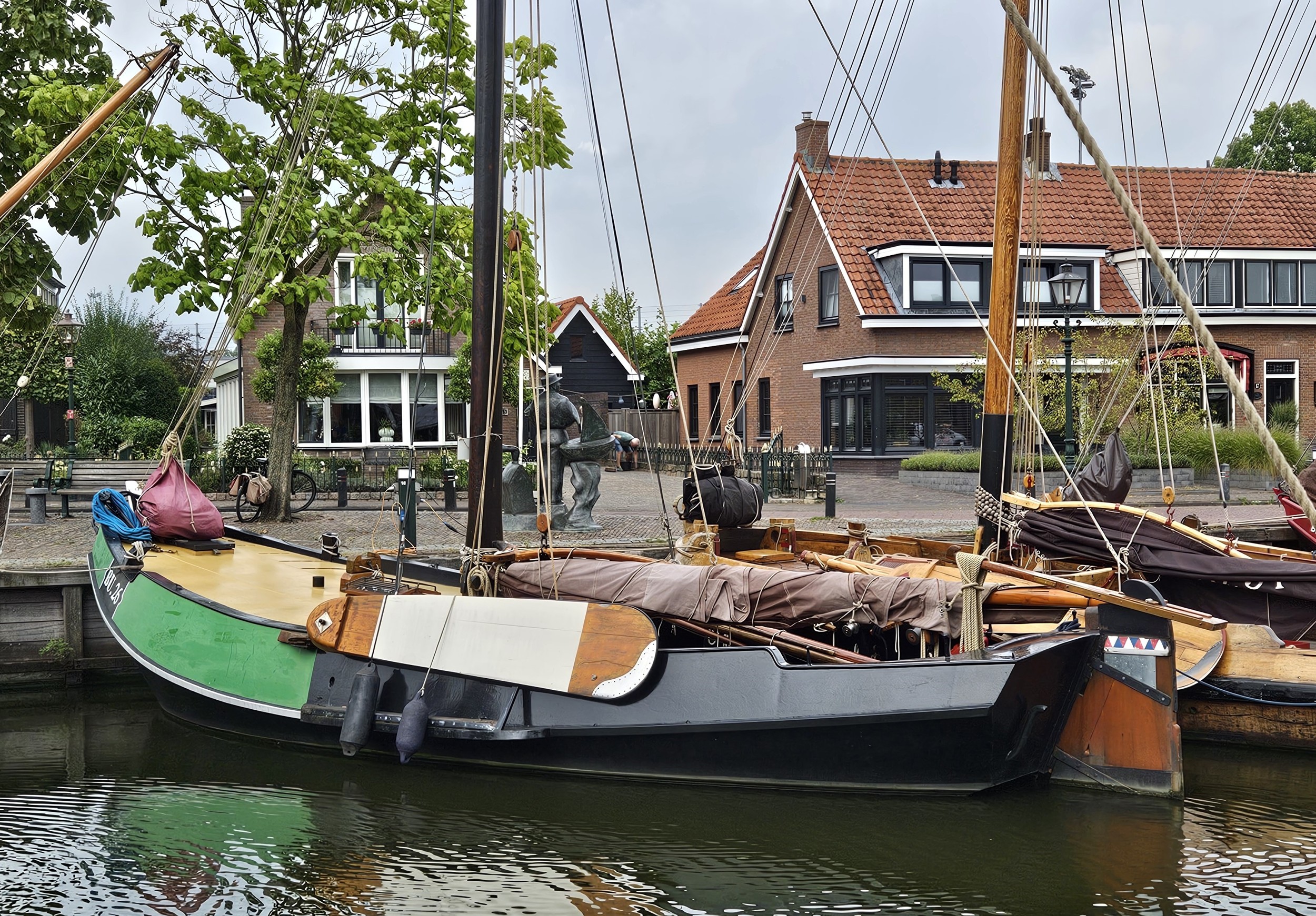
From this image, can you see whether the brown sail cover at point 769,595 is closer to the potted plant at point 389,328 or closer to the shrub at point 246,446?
the potted plant at point 389,328

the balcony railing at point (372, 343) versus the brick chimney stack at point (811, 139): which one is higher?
the brick chimney stack at point (811, 139)

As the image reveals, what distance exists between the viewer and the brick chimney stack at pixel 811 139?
31.9 meters

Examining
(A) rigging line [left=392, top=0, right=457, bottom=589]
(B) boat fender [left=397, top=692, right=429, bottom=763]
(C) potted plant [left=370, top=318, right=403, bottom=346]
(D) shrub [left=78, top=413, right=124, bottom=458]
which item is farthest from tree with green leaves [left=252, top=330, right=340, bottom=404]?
(B) boat fender [left=397, top=692, right=429, bottom=763]

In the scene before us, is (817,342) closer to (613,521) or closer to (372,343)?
(372,343)

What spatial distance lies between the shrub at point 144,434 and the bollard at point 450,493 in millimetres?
12366

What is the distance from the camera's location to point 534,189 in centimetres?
891

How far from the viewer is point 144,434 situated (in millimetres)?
29406

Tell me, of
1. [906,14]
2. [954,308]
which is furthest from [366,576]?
[954,308]

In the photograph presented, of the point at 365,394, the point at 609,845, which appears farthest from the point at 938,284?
the point at 609,845

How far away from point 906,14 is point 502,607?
8425 millimetres

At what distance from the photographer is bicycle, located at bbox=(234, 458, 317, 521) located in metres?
18.0

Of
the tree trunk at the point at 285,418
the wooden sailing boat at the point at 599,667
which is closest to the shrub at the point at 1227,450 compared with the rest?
the tree trunk at the point at 285,418

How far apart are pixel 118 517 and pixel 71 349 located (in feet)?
73.7

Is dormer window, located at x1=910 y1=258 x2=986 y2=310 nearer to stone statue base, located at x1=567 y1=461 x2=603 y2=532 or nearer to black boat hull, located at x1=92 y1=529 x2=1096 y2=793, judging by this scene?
stone statue base, located at x1=567 y1=461 x2=603 y2=532
